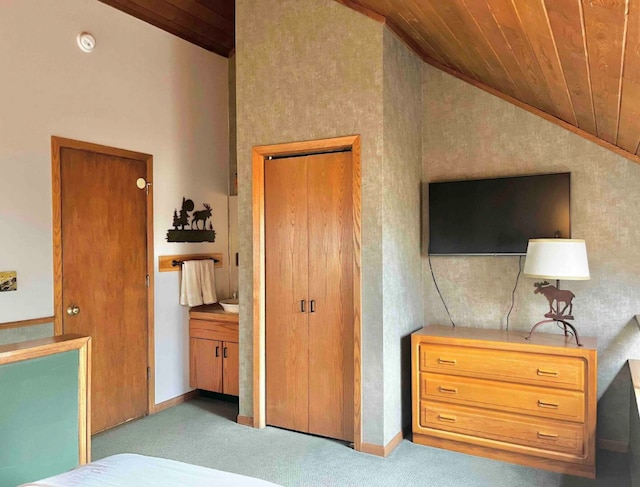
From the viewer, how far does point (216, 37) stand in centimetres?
471

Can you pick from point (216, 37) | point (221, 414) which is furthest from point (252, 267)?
point (216, 37)

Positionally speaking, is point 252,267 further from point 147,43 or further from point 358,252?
point 147,43

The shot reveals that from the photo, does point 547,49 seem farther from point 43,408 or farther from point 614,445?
point 614,445

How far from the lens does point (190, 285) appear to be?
4.41 m

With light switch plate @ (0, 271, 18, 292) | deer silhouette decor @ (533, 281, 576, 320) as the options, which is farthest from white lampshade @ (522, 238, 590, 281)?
light switch plate @ (0, 271, 18, 292)

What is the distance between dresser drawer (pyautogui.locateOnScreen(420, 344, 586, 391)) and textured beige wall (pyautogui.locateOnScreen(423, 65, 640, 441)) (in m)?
0.51

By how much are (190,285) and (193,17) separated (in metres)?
2.33

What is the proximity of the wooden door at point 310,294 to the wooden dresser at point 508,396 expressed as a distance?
541mm

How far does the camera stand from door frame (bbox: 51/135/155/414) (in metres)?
3.41

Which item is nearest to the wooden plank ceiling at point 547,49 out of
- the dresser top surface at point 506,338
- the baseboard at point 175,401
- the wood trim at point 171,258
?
the dresser top surface at point 506,338

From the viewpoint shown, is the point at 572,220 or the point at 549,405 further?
the point at 572,220

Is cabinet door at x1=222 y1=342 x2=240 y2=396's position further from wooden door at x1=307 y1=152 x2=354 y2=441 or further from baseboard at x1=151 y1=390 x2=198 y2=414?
wooden door at x1=307 y1=152 x2=354 y2=441

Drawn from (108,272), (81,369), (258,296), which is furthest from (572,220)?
(108,272)

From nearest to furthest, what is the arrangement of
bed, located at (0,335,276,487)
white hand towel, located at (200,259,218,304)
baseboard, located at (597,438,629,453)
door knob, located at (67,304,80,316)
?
bed, located at (0,335,276,487) → baseboard, located at (597,438,629,453) → door knob, located at (67,304,80,316) → white hand towel, located at (200,259,218,304)
